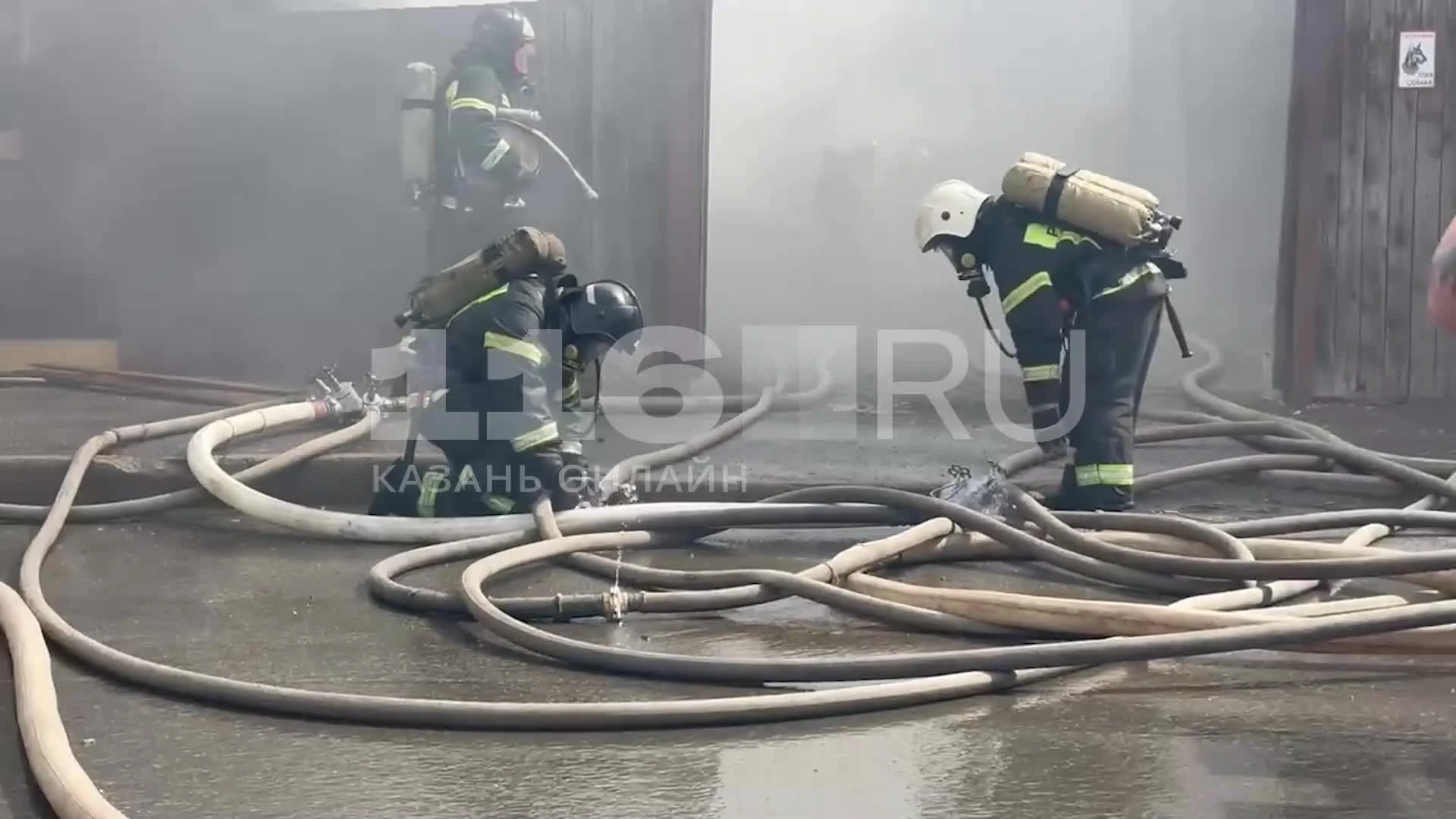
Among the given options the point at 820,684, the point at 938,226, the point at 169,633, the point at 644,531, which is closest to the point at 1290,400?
the point at 938,226

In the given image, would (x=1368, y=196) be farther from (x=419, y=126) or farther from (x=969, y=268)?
(x=419, y=126)

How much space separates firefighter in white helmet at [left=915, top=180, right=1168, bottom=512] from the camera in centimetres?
346

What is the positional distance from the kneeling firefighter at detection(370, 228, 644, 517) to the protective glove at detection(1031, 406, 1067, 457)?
1.18m

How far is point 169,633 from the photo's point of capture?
258 centimetres

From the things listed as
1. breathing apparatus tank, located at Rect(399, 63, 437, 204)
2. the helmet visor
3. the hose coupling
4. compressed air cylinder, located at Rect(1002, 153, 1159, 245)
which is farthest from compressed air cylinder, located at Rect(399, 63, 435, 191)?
compressed air cylinder, located at Rect(1002, 153, 1159, 245)

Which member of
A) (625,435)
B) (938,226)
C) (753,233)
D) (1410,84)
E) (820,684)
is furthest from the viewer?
(753,233)

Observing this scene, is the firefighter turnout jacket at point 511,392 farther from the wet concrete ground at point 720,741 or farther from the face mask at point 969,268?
the face mask at point 969,268

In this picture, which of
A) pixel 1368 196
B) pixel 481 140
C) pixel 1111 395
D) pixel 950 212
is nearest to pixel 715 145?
pixel 481 140

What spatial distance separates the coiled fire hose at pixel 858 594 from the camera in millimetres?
2033

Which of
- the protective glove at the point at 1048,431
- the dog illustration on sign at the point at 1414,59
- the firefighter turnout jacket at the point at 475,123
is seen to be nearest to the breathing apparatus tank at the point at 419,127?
the firefighter turnout jacket at the point at 475,123

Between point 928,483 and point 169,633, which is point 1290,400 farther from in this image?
point 169,633

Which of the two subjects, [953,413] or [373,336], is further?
[373,336]

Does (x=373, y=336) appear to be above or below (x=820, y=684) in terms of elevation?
above

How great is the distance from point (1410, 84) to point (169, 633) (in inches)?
223
